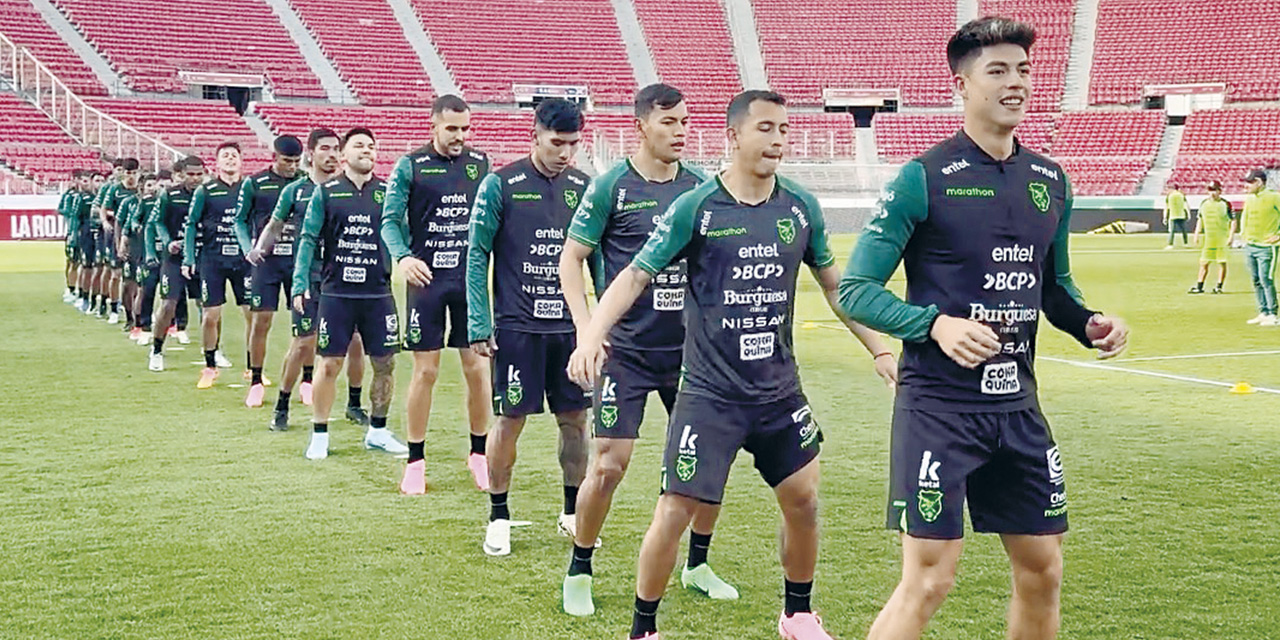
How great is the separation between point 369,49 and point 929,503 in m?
50.0

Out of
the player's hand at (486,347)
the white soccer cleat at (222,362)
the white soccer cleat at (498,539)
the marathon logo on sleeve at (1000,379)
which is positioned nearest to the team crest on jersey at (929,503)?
the marathon logo on sleeve at (1000,379)

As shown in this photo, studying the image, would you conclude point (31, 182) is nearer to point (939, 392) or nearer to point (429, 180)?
point (429, 180)

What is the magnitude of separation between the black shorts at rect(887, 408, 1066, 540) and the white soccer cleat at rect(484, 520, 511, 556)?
9.65ft

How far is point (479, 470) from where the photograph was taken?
8.62 m

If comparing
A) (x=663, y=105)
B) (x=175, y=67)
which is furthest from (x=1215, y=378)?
(x=175, y=67)

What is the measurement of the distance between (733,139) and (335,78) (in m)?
46.7

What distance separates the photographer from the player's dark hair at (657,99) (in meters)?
5.97

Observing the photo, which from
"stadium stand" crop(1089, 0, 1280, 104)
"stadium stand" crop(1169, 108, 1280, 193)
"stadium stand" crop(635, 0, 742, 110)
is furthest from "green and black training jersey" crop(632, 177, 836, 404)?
"stadium stand" crop(1089, 0, 1280, 104)

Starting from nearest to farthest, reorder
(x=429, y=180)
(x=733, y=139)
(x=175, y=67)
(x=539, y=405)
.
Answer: (x=733, y=139) < (x=539, y=405) < (x=429, y=180) < (x=175, y=67)

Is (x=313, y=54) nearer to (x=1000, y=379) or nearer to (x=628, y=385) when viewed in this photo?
(x=628, y=385)

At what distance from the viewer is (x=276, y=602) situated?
239 inches

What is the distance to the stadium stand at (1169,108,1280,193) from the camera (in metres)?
46.7

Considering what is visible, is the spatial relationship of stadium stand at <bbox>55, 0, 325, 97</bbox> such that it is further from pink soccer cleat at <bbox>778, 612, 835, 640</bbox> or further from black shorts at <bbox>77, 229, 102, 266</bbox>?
pink soccer cleat at <bbox>778, 612, 835, 640</bbox>

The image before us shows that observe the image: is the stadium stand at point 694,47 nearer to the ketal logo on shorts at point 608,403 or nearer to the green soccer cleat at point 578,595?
the ketal logo on shorts at point 608,403
